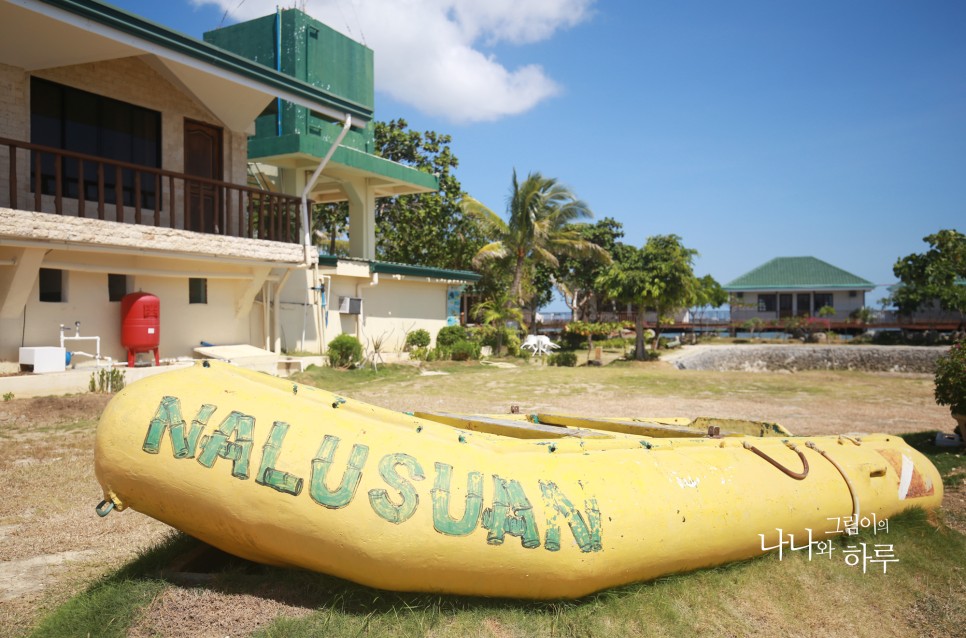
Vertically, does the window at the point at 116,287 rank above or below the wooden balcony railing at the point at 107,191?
below

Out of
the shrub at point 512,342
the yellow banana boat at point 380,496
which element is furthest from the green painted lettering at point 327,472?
the shrub at point 512,342

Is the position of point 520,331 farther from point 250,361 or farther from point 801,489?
point 801,489

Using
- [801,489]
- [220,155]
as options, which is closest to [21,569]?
[801,489]

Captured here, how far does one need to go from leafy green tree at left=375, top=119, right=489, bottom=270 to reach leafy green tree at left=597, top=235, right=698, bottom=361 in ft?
27.6

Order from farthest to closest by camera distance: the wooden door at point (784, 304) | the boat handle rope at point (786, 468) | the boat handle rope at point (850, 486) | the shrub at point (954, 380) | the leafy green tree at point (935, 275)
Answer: the wooden door at point (784, 304), the leafy green tree at point (935, 275), the shrub at point (954, 380), the boat handle rope at point (850, 486), the boat handle rope at point (786, 468)

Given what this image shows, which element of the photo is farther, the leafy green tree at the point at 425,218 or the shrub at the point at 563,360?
the leafy green tree at the point at 425,218

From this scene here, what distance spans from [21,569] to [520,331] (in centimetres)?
2435

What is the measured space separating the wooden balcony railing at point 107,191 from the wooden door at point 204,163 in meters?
0.03

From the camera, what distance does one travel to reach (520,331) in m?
28.2

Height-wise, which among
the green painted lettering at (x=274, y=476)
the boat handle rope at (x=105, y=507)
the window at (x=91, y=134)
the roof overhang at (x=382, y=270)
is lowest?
the boat handle rope at (x=105, y=507)

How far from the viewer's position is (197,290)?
14.6 metres

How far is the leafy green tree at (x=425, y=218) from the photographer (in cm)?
2930

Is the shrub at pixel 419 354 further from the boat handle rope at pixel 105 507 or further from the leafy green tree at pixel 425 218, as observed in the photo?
the boat handle rope at pixel 105 507

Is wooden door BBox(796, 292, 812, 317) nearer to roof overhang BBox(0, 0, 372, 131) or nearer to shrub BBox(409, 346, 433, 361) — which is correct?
shrub BBox(409, 346, 433, 361)
